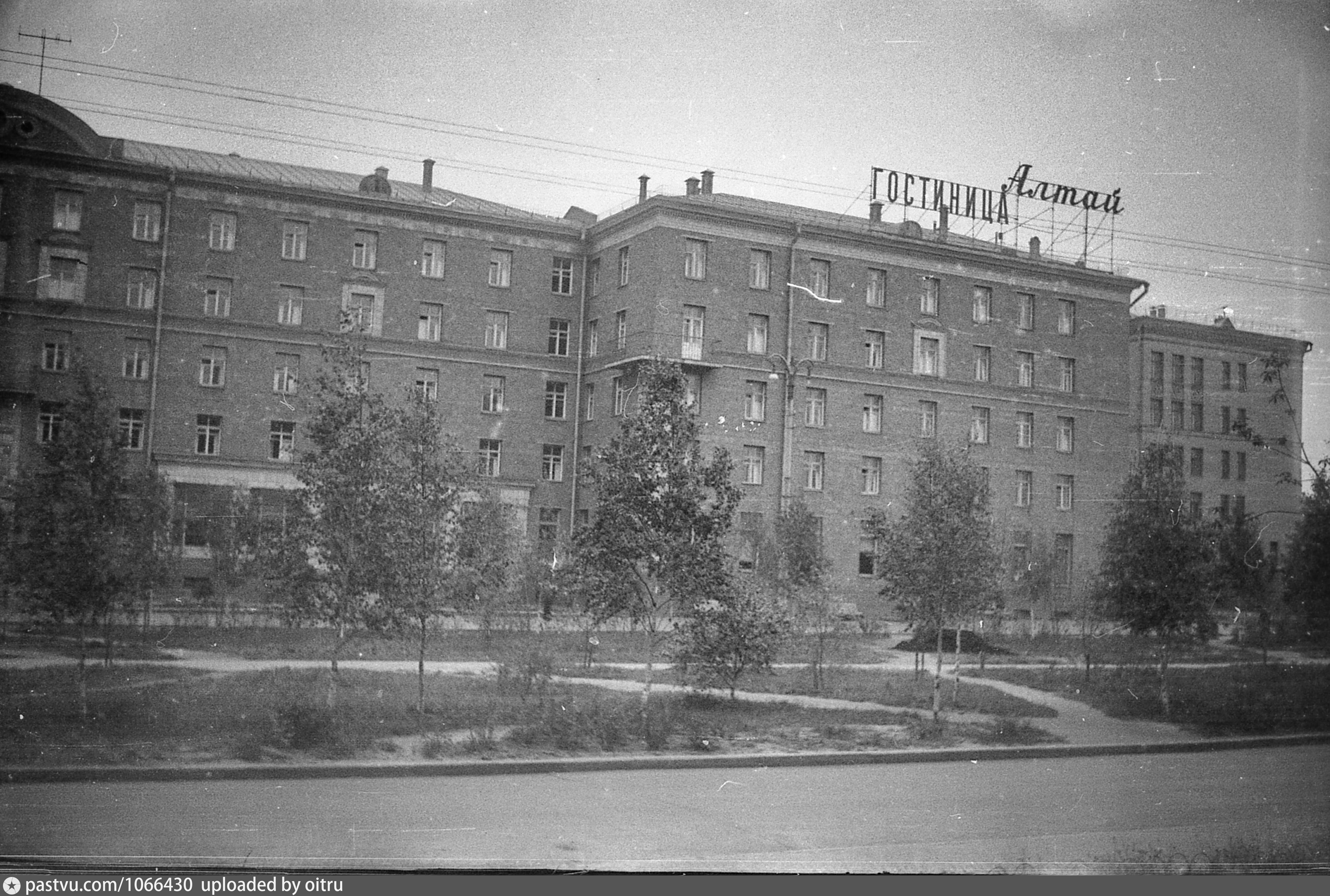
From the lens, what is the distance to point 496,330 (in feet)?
32.1

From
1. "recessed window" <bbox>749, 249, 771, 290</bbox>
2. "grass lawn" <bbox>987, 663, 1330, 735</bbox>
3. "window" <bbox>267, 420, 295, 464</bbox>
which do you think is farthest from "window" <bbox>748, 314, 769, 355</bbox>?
"grass lawn" <bbox>987, 663, 1330, 735</bbox>

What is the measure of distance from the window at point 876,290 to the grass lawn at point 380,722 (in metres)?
4.14

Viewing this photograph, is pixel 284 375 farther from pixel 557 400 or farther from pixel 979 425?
pixel 979 425

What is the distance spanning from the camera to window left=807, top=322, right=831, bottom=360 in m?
10.2

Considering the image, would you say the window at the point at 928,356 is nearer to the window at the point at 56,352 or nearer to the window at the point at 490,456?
the window at the point at 490,456

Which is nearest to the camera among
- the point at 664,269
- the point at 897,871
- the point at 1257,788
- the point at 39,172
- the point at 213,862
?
the point at 213,862

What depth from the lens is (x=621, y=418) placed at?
974 cm

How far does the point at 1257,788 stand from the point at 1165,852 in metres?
1.89

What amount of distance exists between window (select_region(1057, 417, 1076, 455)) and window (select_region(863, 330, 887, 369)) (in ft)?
6.48

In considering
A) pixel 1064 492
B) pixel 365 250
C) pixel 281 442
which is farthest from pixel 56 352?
pixel 1064 492

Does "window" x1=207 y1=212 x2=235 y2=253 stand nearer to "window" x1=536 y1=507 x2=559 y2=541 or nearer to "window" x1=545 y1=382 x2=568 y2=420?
"window" x1=545 y1=382 x2=568 y2=420

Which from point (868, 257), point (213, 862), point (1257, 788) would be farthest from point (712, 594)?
point (1257, 788)

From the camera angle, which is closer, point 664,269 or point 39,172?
point 39,172

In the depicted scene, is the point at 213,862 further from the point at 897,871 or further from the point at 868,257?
the point at 868,257
